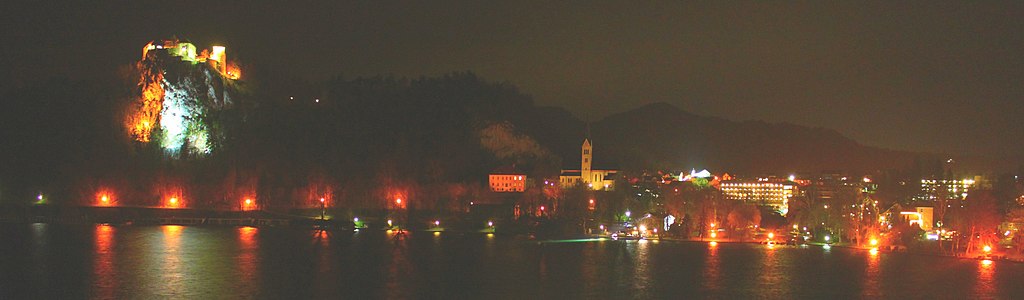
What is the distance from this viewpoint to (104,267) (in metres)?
27.5

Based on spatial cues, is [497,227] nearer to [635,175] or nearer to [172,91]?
[635,175]

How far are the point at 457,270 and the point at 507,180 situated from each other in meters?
28.1

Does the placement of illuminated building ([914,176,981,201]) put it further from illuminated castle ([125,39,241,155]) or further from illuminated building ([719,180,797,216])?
illuminated castle ([125,39,241,155])

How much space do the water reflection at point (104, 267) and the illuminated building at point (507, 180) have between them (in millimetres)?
23615

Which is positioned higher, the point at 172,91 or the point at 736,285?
the point at 172,91

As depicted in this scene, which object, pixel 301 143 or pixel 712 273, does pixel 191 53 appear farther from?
pixel 712 273

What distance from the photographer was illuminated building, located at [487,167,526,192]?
5506 centimetres

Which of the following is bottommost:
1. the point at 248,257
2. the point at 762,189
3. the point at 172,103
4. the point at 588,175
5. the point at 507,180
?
the point at 248,257

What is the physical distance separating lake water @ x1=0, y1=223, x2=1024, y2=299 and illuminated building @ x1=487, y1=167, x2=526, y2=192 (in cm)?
1652

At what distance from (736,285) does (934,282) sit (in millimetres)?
6155

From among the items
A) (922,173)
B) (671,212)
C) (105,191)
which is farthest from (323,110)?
(922,173)

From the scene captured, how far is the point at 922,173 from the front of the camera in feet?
213

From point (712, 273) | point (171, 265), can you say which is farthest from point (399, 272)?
point (712, 273)

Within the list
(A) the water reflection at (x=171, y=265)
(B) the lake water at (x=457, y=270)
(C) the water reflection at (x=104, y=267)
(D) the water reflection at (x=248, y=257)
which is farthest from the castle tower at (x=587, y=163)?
(C) the water reflection at (x=104, y=267)
